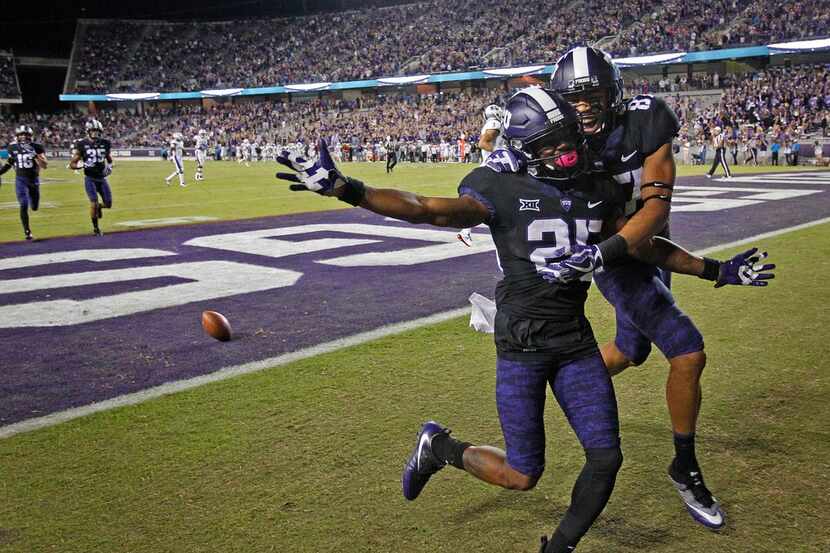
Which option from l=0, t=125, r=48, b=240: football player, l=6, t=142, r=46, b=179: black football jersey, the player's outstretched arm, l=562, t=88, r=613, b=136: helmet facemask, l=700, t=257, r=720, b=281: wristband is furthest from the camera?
l=6, t=142, r=46, b=179: black football jersey

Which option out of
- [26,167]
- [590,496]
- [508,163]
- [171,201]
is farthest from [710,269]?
[171,201]

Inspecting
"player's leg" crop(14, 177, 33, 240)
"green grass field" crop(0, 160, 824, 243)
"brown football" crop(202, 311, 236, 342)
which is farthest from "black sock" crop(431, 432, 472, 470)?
"green grass field" crop(0, 160, 824, 243)

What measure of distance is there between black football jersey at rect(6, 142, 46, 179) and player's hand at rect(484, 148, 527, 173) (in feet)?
40.3

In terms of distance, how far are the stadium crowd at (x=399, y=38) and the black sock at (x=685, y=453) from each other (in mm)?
39688

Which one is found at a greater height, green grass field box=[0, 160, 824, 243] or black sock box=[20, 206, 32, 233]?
black sock box=[20, 206, 32, 233]

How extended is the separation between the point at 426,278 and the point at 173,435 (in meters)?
4.74

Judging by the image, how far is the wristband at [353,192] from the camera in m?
2.80

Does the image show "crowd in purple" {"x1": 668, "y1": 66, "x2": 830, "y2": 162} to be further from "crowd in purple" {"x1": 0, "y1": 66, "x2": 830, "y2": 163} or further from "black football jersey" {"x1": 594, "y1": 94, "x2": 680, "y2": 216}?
"black football jersey" {"x1": 594, "y1": 94, "x2": 680, "y2": 216}

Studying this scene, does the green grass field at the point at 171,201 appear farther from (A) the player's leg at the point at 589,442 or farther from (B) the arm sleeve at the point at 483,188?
(A) the player's leg at the point at 589,442

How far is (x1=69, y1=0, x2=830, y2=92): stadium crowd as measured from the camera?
4200 centimetres

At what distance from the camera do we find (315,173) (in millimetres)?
2729

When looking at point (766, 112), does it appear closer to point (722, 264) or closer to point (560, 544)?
point (722, 264)

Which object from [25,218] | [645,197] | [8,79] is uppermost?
[8,79]

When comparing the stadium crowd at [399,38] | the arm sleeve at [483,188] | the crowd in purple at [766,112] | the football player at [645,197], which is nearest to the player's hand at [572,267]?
the arm sleeve at [483,188]
